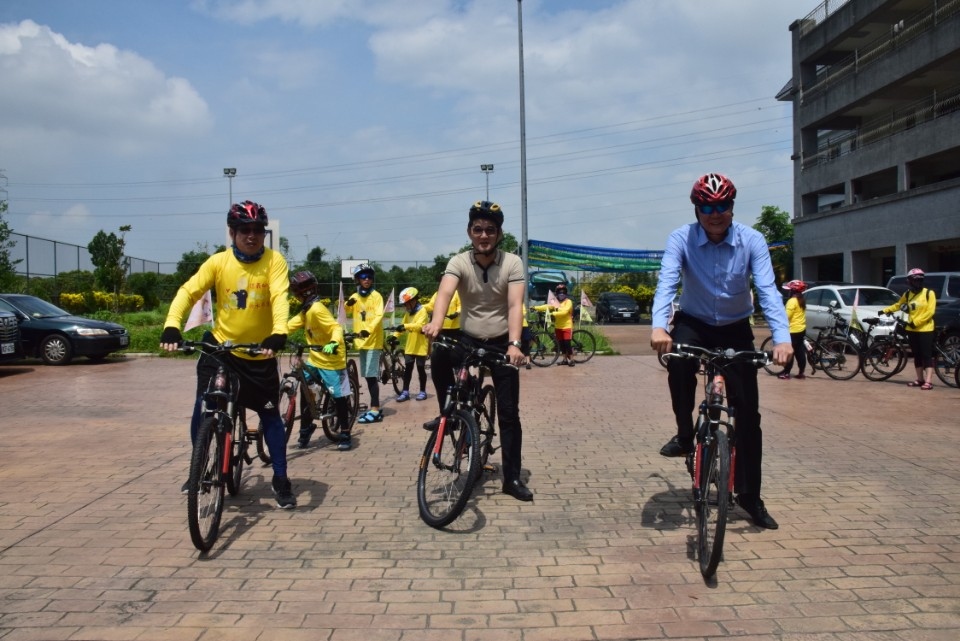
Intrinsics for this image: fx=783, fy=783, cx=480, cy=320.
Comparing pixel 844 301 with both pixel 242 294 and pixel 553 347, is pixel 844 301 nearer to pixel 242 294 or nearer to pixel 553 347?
pixel 553 347

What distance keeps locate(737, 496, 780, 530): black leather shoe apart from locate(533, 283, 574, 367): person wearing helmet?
1114 centimetres

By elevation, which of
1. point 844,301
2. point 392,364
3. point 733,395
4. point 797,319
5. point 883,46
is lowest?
point 392,364

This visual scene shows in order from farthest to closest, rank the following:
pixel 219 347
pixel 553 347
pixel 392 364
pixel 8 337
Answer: pixel 553 347
pixel 8 337
pixel 392 364
pixel 219 347

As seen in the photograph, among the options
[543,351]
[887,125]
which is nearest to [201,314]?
[543,351]

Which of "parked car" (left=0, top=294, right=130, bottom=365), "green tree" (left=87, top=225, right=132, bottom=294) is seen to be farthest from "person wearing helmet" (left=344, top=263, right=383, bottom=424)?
"green tree" (left=87, top=225, right=132, bottom=294)

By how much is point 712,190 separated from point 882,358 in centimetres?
1030

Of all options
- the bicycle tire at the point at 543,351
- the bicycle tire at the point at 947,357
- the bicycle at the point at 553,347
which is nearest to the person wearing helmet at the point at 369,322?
the bicycle at the point at 553,347

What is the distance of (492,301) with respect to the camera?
209 inches

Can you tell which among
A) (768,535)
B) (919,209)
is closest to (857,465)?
(768,535)

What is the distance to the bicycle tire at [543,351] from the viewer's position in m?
16.6

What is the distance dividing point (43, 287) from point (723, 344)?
93.0 feet

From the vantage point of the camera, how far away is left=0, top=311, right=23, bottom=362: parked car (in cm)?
1405

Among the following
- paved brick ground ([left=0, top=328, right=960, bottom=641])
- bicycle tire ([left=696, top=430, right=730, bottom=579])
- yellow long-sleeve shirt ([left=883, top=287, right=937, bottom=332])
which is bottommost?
paved brick ground ([left=0, top=328, right=960, bottom=641])

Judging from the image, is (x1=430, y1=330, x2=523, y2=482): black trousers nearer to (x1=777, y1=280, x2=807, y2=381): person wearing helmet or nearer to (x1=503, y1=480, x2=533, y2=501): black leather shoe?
(x1=503, y1=480, x2=533, y2=501): black leather shoe
